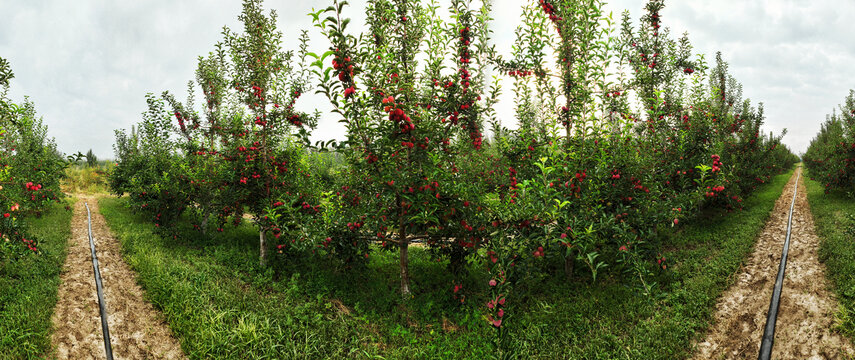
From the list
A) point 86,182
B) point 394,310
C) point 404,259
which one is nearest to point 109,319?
point 394,310

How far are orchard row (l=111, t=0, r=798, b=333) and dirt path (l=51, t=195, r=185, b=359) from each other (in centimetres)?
216

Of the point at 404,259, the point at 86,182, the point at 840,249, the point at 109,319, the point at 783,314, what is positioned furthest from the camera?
the point at 86,182

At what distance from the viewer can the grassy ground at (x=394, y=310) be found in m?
4.60

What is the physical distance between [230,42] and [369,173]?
16.6ft

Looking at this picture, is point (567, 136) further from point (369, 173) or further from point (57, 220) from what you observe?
point (57, 220)

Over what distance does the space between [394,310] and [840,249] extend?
31.2 feet

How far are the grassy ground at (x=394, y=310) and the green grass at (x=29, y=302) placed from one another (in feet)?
4.19

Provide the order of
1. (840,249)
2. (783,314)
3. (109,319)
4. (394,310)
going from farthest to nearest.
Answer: (840,249) < (394,310) < (109,319) < (783,314)

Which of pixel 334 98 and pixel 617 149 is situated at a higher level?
pixel 334 98

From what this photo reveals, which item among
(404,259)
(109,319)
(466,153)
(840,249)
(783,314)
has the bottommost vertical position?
(783,314)

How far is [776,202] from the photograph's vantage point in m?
13.5

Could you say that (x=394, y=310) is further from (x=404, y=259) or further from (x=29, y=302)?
(x=29, y=302)

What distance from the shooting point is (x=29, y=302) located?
17.1 ft

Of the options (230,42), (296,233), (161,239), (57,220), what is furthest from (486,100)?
(57,220)
